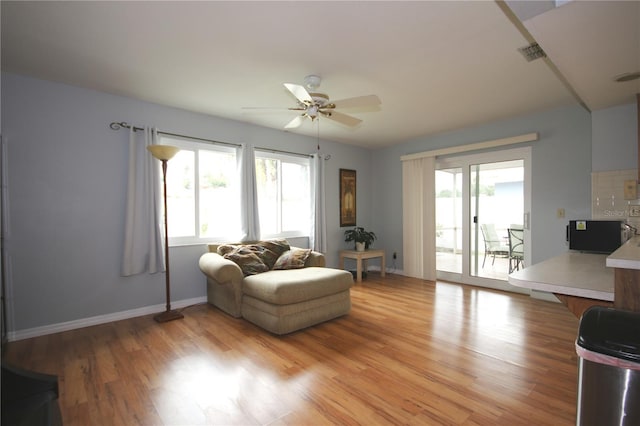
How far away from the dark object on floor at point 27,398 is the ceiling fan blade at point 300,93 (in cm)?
219

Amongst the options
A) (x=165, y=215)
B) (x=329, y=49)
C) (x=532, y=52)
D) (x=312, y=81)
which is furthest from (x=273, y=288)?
(x=532, y=52)

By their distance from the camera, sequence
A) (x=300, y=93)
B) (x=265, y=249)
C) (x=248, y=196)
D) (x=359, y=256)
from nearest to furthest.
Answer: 1. (x=300, y=93)
2. (x=265, y=249)
3. (x=248, y=196)
4. (x=359, y=256)

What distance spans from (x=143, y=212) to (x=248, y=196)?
1283mm

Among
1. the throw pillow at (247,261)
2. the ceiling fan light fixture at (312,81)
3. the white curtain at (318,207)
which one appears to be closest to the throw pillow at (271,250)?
the throw pillow at (247,261)

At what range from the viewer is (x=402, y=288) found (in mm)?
4609

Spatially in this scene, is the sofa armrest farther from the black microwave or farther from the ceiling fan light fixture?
the black microwave

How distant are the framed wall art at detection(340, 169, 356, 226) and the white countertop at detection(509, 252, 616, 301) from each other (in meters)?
3.82

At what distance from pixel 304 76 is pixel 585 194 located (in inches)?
142

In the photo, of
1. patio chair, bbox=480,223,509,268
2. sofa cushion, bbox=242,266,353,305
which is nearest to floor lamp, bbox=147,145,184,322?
sofa cushion, bbox=242,266,353,305

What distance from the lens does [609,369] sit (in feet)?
3.90

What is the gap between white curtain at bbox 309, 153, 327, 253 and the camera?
16.4 feet

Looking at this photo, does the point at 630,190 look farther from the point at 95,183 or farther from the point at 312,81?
the point at 95,183

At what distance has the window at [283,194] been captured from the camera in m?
4.61

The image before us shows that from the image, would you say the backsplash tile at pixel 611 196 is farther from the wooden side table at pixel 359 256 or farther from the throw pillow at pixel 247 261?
the throw pillow at pixel 247 261
